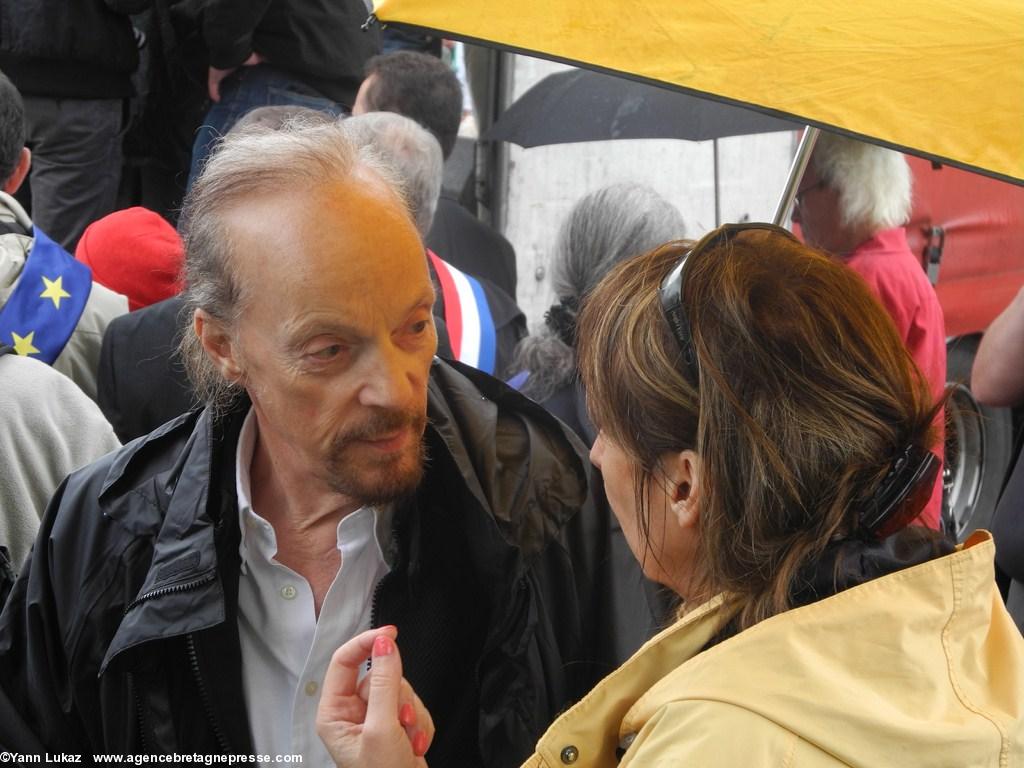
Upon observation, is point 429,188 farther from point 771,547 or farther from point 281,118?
point 771,547

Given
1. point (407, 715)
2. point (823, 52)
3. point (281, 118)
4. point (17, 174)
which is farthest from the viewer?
point (17, 174)

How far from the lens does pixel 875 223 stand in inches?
149

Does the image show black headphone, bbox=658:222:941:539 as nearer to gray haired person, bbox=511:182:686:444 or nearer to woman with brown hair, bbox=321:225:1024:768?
woman with brown hair, bbox=321:225:1024:768

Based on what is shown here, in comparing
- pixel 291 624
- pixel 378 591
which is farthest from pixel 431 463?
pixel 291 624

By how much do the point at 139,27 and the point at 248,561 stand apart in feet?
13.0

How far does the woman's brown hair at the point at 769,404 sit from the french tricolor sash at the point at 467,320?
1.77 m

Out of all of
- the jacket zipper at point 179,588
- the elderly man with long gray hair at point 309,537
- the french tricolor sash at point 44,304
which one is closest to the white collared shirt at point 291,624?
the elderly man with long gray hair at point 309,537

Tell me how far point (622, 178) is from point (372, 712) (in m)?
4.90

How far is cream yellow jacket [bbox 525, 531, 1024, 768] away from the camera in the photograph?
1319 mm

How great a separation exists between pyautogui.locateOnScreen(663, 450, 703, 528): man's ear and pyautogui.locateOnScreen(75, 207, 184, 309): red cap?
7.85 ft

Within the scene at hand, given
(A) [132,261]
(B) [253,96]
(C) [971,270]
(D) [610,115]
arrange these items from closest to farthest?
(A) [132,261] → (D) [610,115] → (B) [253,96] → (C) [971,270]

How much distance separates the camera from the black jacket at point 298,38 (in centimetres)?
475

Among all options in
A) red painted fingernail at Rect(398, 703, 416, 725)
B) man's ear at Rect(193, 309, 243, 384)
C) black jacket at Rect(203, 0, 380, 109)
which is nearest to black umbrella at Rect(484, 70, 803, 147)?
black jacket at Rect(203, 0, 380, 109)

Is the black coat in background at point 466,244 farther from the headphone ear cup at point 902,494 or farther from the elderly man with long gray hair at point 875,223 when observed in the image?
the headphone ear cup at point 902,494
